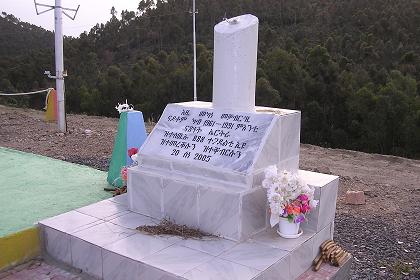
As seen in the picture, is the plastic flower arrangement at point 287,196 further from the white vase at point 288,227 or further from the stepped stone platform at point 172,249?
the stepped stone platform at point 172,249

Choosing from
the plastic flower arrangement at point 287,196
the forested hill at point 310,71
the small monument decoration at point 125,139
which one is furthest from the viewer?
the forested hill at point 310,71

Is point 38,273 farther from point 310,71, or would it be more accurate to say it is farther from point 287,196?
point 310,71

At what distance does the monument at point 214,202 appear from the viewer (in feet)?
9.19

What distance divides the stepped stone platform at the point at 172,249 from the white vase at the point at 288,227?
2.0 inches

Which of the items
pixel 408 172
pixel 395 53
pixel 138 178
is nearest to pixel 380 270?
pixel 138 178

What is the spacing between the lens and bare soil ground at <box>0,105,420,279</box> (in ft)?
12.2

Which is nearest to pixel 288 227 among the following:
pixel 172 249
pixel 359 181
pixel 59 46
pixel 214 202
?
pixel 214 202

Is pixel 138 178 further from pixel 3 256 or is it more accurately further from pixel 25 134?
pixel 25 134

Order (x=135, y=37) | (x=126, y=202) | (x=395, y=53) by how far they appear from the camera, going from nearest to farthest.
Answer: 1. (x=126, y=202)
2. (x=395, y=53)
3. (x=135, y=37)

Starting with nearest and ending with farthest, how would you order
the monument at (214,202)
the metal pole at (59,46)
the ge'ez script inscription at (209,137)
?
the monument at (214,202)
the ge'ez script inscription at (209,137)
the metal pole at (59,46)

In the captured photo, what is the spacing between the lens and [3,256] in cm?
306

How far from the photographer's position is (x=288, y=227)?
3.07m

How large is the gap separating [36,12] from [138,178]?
5.73m

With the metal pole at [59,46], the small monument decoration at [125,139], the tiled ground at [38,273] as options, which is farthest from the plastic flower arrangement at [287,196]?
the metal pole at [59,46]
